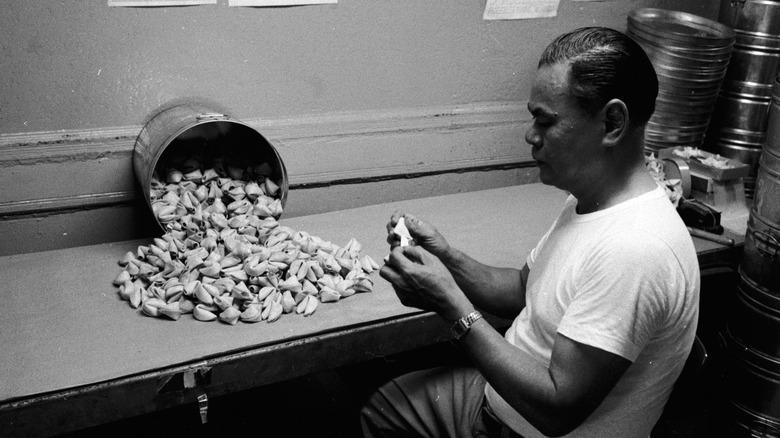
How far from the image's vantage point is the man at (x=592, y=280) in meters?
1.46

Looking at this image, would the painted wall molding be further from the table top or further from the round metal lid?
the round metal lid

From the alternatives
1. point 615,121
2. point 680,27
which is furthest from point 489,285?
point 680,27

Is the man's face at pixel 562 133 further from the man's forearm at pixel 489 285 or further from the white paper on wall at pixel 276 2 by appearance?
the white paper on wall at pixel 276 2

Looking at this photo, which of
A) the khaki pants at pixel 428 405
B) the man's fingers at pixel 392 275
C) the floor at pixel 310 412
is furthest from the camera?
the floor at pixel 310 412

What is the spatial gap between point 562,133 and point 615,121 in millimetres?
117

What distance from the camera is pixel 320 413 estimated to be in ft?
10.2

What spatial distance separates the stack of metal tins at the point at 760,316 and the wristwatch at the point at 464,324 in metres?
1.75

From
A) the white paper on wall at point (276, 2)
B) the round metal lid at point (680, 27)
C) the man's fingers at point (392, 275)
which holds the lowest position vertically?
the man's fingers at point (392, 275)

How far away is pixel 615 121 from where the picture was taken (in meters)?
1.54

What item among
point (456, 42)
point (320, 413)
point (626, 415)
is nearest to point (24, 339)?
point (320, 413)

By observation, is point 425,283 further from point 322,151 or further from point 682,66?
point 682,66

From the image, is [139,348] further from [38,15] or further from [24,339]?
[38,15]

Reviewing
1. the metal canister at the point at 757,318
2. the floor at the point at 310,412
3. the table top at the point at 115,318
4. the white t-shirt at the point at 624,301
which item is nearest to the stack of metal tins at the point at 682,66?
the table top at the point at 115,318

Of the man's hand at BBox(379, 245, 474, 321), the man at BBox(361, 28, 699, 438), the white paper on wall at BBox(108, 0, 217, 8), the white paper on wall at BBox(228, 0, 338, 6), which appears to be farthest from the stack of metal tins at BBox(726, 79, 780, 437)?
the white paper on wall at BBox(108, 0, 217, 8)
